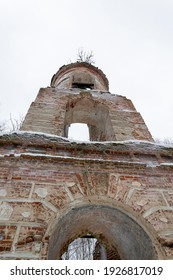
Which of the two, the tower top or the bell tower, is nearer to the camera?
the bell tower

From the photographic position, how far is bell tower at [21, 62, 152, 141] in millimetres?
6211

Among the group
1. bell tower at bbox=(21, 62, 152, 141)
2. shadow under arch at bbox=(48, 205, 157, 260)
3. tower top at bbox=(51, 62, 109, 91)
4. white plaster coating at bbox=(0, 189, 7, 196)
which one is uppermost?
tower top at bbox=(51, 62, 109, 91)

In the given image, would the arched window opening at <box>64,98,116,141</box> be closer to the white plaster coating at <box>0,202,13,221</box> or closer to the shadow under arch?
the shadow under arch

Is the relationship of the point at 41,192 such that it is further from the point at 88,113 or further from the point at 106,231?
the point at 88,113

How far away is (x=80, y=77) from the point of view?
11938mm

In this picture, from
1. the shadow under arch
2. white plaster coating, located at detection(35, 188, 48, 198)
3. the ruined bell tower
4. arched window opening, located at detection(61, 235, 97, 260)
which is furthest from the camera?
arched window opening, located at detection(61, 235, 97, 260)

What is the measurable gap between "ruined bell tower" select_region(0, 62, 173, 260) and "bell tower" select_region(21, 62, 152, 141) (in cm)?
131

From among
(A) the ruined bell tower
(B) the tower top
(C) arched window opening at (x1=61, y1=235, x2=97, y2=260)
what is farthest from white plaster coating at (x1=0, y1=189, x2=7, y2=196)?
(C) arched window opening at (x1=61, y1=235, x2=97, y2=260)

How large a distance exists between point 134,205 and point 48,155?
1619 millimetres

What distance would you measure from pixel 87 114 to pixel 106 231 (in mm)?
4528

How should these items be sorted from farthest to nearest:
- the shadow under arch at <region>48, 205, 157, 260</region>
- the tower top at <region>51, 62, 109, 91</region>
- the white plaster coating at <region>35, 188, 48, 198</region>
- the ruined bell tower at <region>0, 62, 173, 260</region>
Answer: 1. the tower top at <region>51, 62, 109, 91</region>
2. the white plaster coating at <region>35, 188, 48, 198</region>
3. the shadow under arch at <region>48, 205, 157, 260</region>
4. the ruined bell tower at <region>0, 62, 173, 260</region>

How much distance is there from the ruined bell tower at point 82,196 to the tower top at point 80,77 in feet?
22.3

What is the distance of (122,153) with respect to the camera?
15.6 ft

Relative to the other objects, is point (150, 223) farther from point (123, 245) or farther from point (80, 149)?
point (80, 149)
